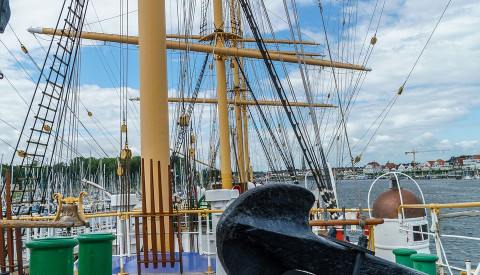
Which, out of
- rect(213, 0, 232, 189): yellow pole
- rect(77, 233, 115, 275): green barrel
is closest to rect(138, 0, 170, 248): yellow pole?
rect(77, 233, 115, 275): green barrel

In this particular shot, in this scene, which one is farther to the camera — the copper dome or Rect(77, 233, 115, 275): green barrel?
the copper dome

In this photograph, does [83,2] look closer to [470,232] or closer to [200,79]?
[200,79]

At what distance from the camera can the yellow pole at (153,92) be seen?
27.7 feet

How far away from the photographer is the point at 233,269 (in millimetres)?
1799

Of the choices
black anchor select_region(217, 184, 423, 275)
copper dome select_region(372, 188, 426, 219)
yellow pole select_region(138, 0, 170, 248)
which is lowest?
copper dome select_region(372, 188, 426, 219)

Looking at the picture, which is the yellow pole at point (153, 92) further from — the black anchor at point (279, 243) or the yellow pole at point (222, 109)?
the yellow pole at point (222, 109)

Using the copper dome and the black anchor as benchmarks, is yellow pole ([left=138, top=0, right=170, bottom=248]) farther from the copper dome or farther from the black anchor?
the black anchor

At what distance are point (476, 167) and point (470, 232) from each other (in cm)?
14444

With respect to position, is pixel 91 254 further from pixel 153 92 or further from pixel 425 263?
pixel 153 92

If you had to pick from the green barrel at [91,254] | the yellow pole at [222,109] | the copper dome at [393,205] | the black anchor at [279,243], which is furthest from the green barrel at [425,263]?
the yellow pole at [222,109]

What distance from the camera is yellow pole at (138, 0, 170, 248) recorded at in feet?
27.7

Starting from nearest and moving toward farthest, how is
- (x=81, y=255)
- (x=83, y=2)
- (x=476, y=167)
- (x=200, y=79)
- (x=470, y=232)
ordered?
(x=81, y=255)
(x=83, y=2)
(x=200, y=79)
(x=470, y=232)
(x=476, y=167)

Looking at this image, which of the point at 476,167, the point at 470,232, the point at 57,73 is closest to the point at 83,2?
the point at 57,73

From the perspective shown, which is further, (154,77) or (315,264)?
(154,77)
